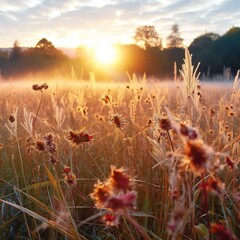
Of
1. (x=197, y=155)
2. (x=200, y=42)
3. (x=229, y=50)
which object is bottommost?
(x=197, y=155)

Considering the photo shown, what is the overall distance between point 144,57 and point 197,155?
3094cm

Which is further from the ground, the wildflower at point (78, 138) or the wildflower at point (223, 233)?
the wildflower at point (78, 138)

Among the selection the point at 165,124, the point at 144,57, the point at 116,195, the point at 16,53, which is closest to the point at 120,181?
the point at 116,195

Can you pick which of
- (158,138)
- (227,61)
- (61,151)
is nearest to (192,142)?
(158,138)

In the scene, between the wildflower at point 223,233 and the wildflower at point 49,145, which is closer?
the wildflower at point 223,233

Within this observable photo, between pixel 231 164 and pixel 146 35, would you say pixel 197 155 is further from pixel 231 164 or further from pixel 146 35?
pixel 146 35

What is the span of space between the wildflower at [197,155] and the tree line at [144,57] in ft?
80.0

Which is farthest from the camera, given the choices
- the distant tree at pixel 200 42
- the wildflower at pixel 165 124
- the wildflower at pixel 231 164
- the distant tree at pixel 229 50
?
the distant tree at pixel 200 42

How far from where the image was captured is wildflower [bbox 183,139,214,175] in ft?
1.18

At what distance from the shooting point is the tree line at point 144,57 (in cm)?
2589

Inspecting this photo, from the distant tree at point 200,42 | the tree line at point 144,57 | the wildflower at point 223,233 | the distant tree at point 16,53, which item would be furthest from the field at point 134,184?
the distant tree at point 16,53

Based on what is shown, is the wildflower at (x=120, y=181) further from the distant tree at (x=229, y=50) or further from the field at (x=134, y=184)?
the distant tree at (x=229, y=50)

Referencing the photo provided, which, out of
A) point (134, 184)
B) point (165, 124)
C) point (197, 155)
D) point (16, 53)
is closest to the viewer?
point (197, 155)

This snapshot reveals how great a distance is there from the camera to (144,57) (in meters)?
30.7
